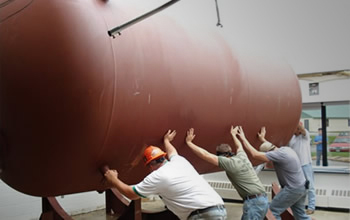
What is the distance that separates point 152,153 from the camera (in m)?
2.30

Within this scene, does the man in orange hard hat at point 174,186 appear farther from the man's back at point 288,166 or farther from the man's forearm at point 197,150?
the man's back at point 288,166

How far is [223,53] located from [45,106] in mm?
1487

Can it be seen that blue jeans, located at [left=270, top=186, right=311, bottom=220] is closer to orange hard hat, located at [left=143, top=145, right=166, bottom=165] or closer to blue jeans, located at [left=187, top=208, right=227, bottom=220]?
blue jeans, located at [left=187, top=208, right=227, bottom=220]

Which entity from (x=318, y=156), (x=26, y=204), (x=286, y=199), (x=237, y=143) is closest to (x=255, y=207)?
(x=237, y=143)

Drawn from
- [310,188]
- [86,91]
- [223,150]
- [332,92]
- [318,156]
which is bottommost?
[310,188]

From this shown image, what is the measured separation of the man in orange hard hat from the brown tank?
11 centimetres

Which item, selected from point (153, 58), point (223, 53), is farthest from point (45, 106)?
point (223, 53)

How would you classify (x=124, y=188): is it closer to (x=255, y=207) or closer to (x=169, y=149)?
(x=169, y=149)

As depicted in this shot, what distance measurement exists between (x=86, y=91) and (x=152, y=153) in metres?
0.56

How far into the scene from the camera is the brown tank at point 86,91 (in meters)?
2.01

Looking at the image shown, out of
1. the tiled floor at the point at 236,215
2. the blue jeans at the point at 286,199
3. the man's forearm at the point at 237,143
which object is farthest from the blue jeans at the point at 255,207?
the tiled floor at the point at 236,215

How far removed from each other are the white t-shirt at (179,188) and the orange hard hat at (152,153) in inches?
2.8

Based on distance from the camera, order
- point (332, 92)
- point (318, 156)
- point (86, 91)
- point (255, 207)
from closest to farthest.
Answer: point (86, 91)
point (255, 207)
point (332, 92)
point (318, 156)

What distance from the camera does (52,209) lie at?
128 inches
